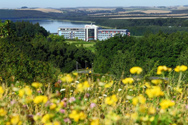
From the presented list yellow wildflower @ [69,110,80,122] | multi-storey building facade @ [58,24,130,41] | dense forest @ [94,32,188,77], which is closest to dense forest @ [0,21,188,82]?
dense forest @ [94,32,188,77]

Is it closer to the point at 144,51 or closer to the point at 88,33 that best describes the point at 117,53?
the point at 144,51

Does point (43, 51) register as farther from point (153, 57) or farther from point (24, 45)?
point (153, 57)

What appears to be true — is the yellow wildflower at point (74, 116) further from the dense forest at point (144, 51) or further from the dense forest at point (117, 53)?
the dense forest at point (144, 51)

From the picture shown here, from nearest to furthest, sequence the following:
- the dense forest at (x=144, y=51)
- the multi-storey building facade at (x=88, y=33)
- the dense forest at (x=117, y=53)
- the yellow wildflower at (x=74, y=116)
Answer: the yellow wildflower at (x=74, y=116) → the dense forest at (x=117, y=53) → the dense forest at (x=144, y=51) → the multi-storey building facade at (x=88, y=33)

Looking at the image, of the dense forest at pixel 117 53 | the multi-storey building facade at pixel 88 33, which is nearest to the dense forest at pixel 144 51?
the dense forest at pixel 117 53

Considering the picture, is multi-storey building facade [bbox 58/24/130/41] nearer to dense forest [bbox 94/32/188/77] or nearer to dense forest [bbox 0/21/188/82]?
dense forest [bbox 0/21/188/82]

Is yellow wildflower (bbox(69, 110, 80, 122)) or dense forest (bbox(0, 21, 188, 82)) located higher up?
yellow wildflower (bbox(69, 110, 80, 122))

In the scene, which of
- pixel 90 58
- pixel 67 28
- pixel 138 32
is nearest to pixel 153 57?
pixel 90 58

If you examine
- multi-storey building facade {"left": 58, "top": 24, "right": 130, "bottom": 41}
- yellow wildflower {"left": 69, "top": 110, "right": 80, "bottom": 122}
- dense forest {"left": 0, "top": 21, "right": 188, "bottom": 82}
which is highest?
yellow wildflower {"left": 69, "top": 110, "right": 80, "bottom": 122}

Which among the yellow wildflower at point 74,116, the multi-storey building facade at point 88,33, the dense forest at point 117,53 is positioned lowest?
the multi-storey building facade at point 88,33

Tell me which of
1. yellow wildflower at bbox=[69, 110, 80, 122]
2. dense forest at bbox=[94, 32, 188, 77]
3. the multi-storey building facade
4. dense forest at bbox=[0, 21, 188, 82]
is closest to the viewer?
yellow wildflower at bbox=[69, 110, 80, 122]

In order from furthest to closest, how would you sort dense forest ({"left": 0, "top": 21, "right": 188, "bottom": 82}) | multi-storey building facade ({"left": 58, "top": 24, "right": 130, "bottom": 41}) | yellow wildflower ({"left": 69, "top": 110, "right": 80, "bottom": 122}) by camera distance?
1. multi-storey building facade ({"left": 58, "top": 24, "right": 130, "bottom": 41})
2. dense forest ({"left": 0, "top": 21, "right": 188, "bottom": 82})
3. yellow wildflower ({"left": 69, "top": 110, "right": 80, "bottom": 122})

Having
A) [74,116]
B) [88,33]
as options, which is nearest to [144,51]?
[74,116]
